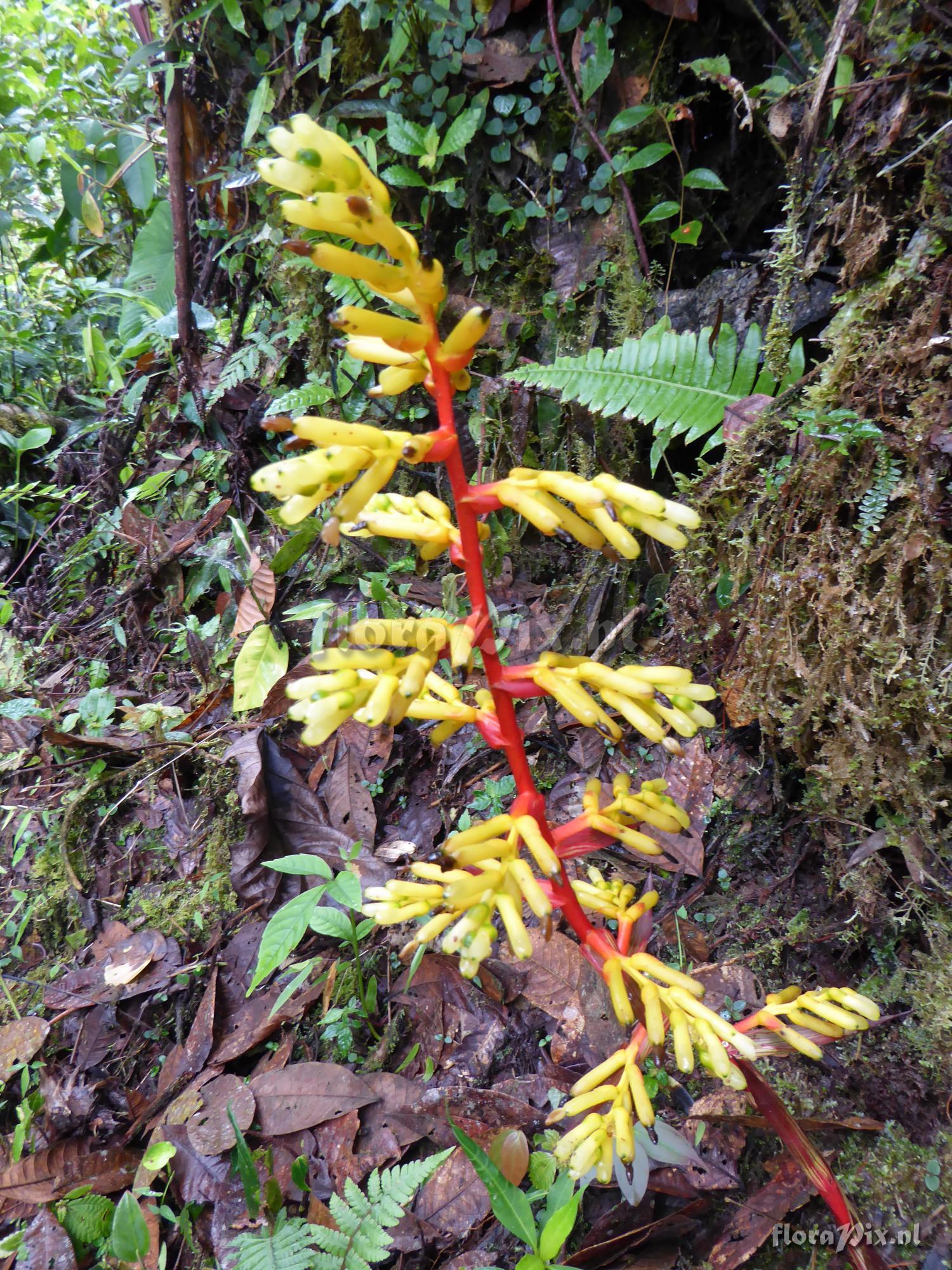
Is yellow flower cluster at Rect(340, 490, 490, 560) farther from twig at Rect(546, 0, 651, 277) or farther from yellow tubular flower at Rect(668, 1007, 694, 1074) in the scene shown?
twig at Rect(546, 0, 651, 277)

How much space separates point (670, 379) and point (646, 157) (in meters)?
0.86

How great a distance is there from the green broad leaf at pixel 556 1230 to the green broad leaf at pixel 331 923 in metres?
0.87

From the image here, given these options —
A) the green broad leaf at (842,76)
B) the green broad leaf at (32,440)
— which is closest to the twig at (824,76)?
the green broad leaf at (842,76)

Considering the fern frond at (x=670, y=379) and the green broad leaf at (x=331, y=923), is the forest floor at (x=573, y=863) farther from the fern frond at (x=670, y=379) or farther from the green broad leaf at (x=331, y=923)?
the fern frond at (x=670, y=379)

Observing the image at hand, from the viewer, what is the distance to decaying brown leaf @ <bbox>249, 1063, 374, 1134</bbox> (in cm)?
190

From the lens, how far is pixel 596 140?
2.51 m

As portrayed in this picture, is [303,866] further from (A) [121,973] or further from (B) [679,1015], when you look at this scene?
(B) [679,1015]

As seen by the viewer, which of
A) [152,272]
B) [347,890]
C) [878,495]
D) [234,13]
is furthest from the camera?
[152,272]

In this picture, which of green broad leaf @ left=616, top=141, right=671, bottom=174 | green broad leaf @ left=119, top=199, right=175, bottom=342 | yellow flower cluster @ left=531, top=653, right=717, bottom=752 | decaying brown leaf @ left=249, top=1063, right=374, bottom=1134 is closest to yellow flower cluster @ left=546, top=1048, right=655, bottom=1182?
yellow flower cluster @ left=531, top=653, right=717, bottom=752

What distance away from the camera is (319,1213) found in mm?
1722

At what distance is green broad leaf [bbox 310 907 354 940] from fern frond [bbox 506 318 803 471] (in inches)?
67.6

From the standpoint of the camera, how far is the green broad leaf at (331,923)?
2.02 m

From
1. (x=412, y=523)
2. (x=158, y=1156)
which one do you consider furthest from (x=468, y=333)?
(x=158, y=1156)

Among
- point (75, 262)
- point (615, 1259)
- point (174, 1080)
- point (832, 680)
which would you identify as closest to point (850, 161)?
point (832, 680)
